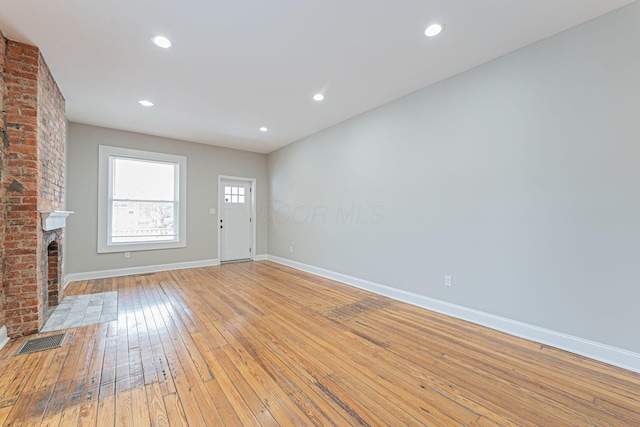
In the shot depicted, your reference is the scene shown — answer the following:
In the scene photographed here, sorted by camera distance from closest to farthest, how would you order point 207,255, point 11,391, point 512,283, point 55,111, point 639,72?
1. point 11,391
2. point 639,72
3. point 512,283
4. point 55,111
5. point 207,255

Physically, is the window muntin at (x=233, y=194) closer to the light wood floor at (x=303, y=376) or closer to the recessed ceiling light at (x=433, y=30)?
the light wood floor at (x=303, y=376)

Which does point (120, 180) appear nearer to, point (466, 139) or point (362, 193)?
point (362, 193)

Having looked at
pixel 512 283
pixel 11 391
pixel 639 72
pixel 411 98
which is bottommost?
pixel 11 391

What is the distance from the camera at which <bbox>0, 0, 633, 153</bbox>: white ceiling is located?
2152mm

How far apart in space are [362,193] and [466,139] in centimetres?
168

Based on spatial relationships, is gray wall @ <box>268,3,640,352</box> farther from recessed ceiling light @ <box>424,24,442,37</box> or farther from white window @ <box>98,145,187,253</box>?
white window @ <box>98,145,187,253</box>

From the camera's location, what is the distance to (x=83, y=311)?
129 inches

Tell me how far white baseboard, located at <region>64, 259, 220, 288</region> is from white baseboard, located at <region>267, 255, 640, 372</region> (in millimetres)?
3764

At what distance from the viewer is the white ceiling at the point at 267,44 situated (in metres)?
2.15

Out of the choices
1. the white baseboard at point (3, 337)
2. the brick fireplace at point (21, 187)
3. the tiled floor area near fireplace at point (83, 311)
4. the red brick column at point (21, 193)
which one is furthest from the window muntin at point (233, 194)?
the white baseboard at point (3, 337)

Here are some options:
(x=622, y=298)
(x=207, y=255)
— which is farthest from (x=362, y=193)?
(x=207, y=255)

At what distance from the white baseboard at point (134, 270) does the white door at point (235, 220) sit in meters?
0.48

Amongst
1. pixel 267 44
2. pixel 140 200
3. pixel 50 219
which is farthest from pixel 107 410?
pixel 140 200

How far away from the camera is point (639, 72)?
209 cm
